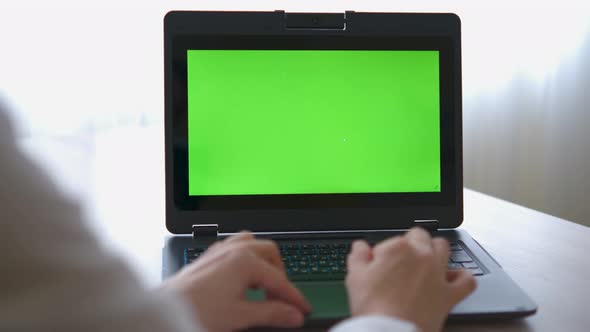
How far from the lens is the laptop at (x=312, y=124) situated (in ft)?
2.97

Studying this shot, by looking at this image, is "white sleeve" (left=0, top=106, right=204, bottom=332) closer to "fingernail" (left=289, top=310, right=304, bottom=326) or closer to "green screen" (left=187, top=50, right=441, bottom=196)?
"fingernail" (left=289, top=310, right=304, bottom=326)

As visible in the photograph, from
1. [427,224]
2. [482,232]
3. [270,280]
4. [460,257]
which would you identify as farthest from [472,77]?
[270,280]

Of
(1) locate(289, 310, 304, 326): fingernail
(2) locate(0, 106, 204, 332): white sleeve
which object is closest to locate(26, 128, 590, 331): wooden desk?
(2) locate(0, 106, 204, 332): white sleeve

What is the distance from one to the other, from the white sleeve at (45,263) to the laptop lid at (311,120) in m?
0.51

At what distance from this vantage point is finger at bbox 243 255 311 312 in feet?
1.94

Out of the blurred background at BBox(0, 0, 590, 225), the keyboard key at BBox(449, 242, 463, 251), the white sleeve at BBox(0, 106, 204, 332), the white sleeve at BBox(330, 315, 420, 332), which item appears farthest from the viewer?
the blurred background at BBox(0, 0, 590, 225)

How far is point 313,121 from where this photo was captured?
92 cm

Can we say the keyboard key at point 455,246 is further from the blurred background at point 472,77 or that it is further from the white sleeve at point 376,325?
the blurred background at point 472,77

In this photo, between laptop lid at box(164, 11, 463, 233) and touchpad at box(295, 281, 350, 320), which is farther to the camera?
laptop lid at box(164, 11, 463, 233)

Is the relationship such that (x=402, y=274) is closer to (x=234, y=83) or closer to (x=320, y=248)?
(x=320, y=248)

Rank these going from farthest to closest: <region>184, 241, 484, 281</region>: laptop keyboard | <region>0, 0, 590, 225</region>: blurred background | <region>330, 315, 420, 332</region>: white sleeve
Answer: <region>0, 0, 590, 225</region>: blurred background, <region>184, 241, 484, 281</region>: laptop keyboard, <region>330, 315, 420, 332</region>: white sleeve

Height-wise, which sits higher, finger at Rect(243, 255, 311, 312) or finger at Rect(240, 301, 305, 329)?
finger at Rect(243, 255, 311, 312)

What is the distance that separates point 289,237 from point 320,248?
0.08m

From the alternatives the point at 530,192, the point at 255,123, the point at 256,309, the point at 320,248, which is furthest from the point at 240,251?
the point at 530,192
